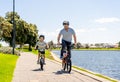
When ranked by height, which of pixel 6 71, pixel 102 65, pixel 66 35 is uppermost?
pixel 66 35

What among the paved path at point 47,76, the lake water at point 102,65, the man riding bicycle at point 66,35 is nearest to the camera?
the paved path at point 47,76

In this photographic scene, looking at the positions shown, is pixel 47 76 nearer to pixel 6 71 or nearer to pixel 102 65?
pixel 6 71

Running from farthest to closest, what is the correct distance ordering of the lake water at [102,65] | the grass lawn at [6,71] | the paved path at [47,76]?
the lake water at [102,65] → the grass lawn at [6,71] → the paved path at [47,76]

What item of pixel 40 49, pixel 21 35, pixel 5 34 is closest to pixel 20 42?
pixel 21 35

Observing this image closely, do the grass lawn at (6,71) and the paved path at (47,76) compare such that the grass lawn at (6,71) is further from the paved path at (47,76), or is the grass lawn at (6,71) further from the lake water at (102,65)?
the lake water at (102,65)

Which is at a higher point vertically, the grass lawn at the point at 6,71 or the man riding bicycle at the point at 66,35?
the man riding bicycle at the point at 66,35

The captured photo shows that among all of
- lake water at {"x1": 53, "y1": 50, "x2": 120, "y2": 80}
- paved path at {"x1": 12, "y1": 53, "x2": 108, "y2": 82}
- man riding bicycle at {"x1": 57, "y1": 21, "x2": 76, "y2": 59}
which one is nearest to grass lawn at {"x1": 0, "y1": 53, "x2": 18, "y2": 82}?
paved path at {"x1": 12, "y1": 53, "x2": 108, "y2": 82}

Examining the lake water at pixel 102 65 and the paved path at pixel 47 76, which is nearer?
the paved path at pixel 47 76

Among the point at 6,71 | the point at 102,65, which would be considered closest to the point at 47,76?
the point at 6,71

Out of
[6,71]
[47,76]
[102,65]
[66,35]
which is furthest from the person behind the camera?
[102,65]

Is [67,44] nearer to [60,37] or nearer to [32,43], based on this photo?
[60,37]

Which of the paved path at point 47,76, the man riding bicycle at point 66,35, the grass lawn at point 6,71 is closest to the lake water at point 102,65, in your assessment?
the grass lawn at point 6,71

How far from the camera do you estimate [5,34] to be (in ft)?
238

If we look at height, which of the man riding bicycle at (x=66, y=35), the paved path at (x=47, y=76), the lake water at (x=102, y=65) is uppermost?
the man riding bicycle at (x=66, y=35)
